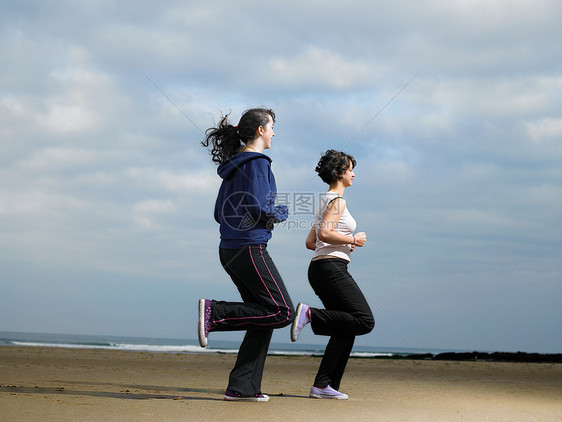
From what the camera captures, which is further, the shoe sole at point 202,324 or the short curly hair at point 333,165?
the short curly hair at point 333,165

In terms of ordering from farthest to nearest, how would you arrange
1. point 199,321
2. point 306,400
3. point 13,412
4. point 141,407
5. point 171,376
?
point 171,376 → point 306,400 → point 199,321 → point 141,407 → point 13,412

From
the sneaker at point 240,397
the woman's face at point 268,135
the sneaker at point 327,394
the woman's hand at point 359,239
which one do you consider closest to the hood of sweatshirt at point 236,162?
the woman's face at point 268,135

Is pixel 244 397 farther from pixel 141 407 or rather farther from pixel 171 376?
pixel 171 376

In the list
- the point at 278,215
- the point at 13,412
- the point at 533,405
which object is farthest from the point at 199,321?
the point at 533,405

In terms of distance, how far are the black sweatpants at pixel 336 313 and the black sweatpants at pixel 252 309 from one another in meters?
0.41

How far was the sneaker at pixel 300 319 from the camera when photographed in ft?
12.8

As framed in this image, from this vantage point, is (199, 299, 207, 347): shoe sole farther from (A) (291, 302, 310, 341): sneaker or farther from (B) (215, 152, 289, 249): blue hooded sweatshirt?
(A) (291, 302, 310, 341): sneaker

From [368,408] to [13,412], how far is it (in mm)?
2176

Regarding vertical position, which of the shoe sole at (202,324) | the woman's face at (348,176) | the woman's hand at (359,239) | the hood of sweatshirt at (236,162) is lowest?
the shoe sole at (202,324)

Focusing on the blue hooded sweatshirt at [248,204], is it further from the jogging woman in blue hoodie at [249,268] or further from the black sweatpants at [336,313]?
the black sweatpants at [336,313]

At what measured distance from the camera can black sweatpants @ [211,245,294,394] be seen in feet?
12.1

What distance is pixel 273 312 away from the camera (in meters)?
3.73

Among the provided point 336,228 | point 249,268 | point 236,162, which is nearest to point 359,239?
point 336,228

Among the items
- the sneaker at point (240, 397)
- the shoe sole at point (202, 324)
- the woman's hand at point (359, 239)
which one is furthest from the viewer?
the woman's hand at point (359, 239)
